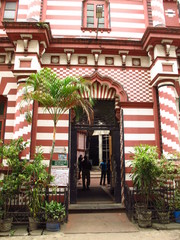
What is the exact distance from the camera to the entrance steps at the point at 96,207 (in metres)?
6.28

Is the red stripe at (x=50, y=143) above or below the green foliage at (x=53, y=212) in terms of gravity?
above

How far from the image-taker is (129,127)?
23.0ft

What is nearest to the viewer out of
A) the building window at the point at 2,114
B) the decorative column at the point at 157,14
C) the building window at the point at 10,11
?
the building window at the point at 2,114

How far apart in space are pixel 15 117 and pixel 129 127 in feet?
12.9

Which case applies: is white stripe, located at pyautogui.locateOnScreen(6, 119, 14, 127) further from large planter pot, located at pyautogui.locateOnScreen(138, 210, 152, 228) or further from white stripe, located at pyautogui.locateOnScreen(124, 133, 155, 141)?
large planter pot, located at pyautogui.locateOnScreen(138, 210, 152, 228)

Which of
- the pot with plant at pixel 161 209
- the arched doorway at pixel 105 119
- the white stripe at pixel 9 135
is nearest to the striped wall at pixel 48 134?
the arched doorway at pixel 105 119

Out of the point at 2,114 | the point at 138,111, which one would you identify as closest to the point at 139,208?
the point at 138,111

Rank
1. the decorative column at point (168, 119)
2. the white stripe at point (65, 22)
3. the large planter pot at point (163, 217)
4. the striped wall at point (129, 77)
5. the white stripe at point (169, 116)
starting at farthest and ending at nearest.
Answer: the white stripe at point (65, 22) < the striped wall at point (129, 77) < the white stripe at point (169, 116) < the decorative column at point (168, 119) < the large planter pot at point (163, 217)

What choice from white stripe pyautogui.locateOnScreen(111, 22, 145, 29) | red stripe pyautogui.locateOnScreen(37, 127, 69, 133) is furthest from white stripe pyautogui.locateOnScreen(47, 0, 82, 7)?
red stripe pyautogui.locateOnScreen(37, 127, 69, 133)

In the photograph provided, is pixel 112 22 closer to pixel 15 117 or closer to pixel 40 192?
pixel 15 117

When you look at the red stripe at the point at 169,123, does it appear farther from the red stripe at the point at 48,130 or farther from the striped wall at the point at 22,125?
the striped wall at the point at 22,125

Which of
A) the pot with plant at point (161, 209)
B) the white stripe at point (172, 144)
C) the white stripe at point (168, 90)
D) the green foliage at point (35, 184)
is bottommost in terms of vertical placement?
the pot with plant at point (161, 209)

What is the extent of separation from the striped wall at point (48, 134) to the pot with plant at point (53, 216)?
1875 millimetres

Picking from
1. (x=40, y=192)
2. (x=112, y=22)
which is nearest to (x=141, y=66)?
(x=112, y=22)
